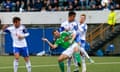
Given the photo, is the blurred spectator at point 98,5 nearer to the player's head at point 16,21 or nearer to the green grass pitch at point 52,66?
the green grass pitch at point 52,66

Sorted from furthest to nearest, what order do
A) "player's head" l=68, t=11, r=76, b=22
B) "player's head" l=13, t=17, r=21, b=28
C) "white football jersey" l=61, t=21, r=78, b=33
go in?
1. "white football jersey" l=61, t=21, r=78, b=33
2. "player's head" l=68, t=11, r=76, b=22
3. "player's head" l=13, t=17, r=21, b=28

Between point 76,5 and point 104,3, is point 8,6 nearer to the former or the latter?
point 76,5

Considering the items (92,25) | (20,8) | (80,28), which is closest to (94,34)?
(92,25)

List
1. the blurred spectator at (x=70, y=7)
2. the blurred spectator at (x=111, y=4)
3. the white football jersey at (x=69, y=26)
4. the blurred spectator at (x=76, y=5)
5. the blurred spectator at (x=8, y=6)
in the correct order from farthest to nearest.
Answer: the blurred spectator at (x=8, y=6) → the blurred spectator at (x=76, y=5) → the blurred spectator at (x=70, y=7) → the blurred spectator at (x=111, y=4) → the white football jersey at (x=69, y=26)

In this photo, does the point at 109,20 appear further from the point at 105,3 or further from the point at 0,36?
the point at 0,36

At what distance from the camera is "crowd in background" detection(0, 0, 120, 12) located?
41781mm

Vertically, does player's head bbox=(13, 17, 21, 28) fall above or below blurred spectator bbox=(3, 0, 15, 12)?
above

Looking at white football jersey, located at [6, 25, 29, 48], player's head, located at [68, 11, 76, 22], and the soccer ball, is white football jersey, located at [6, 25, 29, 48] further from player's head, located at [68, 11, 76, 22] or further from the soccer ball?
the soccer ball

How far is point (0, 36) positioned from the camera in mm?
42250

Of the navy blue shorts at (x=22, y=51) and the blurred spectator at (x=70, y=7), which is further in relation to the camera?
the blurred spectator at (x=70, y=7)

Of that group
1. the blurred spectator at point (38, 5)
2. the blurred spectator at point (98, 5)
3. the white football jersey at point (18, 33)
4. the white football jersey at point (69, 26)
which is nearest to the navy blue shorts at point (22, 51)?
the white football jersey at point (18, 33)

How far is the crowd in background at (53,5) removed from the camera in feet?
137

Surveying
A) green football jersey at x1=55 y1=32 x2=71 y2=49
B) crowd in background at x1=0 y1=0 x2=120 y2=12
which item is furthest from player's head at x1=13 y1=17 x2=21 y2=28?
crowd in background at x1=0 y1=0 x2=120 y2=12

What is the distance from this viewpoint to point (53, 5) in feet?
142
